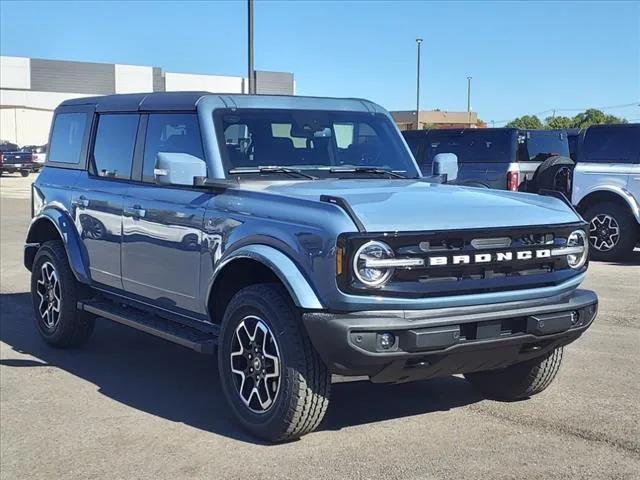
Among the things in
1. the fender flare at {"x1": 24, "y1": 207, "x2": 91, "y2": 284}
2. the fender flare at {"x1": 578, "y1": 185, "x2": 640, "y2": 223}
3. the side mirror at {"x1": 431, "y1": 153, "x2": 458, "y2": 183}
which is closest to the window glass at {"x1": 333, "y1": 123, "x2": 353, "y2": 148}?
the side mirror at {"x1": 431, "y1": 153, "x2": 458, "y2": 183}

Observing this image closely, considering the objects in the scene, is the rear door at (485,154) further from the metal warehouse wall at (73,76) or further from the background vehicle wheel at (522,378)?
the metal warehouse wall at (73,76)

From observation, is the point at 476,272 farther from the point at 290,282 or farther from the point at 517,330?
the point at 290,282

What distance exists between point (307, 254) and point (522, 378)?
190cm

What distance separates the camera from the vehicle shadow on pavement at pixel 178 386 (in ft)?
17.4

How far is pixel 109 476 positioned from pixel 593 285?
23.5 ft

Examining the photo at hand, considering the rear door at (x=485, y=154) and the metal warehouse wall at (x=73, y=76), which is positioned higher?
the metal warehouse wall at (x=73, y=76)

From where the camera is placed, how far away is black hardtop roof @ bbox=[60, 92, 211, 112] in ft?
19.0

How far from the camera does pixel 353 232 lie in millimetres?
4184


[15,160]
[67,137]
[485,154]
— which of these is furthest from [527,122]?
[67,137]

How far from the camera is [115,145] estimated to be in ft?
21.6

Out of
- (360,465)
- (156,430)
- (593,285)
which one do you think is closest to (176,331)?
(156,430)

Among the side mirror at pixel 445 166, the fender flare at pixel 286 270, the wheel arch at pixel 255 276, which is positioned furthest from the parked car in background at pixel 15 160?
the fender flare at pixel 286 270

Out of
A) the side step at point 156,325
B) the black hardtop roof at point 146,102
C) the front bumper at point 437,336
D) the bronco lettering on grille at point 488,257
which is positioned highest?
the black hardtop roof at point 146,102

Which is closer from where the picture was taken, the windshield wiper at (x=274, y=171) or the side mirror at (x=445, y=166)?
the windshield wiper at (x=274, y=171)
